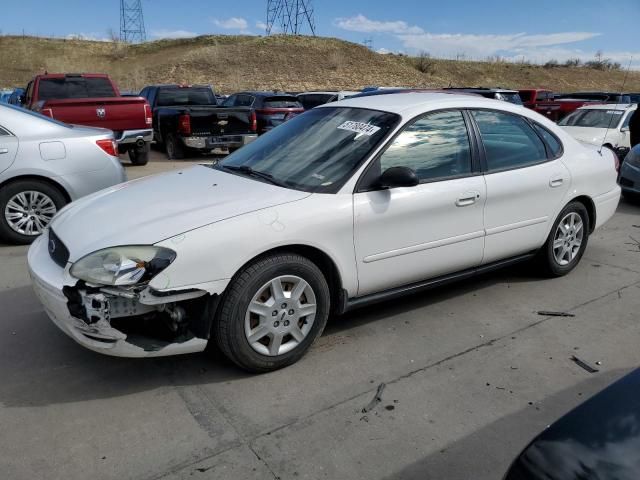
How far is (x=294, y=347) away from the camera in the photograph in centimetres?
331

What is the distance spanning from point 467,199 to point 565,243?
1488 mm

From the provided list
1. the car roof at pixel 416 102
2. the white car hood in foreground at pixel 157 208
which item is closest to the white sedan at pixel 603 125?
the car roof at pixel 416 102

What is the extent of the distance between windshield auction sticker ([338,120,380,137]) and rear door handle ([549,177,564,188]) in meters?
1.69

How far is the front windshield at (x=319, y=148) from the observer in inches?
139

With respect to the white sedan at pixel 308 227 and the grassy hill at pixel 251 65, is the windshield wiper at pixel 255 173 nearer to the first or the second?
the white sedan at pixel 308 227

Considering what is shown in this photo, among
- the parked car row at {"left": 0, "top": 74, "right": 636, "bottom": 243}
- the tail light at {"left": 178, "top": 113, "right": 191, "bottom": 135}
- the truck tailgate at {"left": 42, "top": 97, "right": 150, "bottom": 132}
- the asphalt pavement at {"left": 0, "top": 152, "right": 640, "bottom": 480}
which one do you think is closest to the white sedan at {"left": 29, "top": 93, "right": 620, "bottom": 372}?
the asphalt pavement at {"left": 0, "top": 152, "right": 640, "bottom": 480}

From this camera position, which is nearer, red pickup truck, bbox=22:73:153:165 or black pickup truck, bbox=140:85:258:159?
red pickup truck, bbox=22:73:153:165

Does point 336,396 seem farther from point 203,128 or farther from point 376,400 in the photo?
point 203,128

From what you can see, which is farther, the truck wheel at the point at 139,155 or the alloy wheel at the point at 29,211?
the truck wheel at the point at 139,155

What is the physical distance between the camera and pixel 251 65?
50.1 metres

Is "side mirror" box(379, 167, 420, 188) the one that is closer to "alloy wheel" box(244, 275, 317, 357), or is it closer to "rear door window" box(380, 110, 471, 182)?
"rear door window" box(380, 110, 471, 182)

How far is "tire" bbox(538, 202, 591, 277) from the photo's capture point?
15.4ft

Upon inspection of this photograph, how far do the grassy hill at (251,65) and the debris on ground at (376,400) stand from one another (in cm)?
4439

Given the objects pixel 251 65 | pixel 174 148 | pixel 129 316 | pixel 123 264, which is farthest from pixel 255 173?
pixel 251 65
